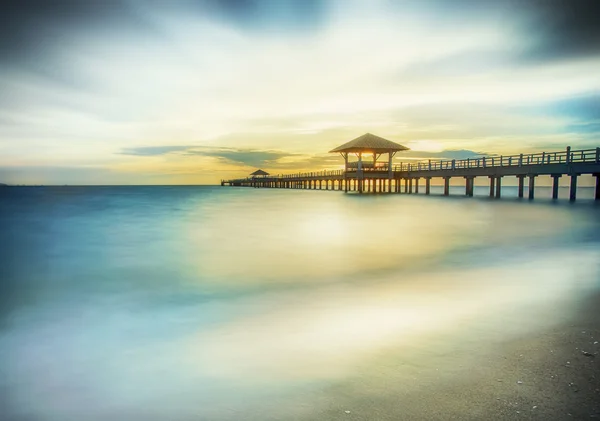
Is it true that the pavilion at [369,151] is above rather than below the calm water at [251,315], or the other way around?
above

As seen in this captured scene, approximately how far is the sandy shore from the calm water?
0.36ft

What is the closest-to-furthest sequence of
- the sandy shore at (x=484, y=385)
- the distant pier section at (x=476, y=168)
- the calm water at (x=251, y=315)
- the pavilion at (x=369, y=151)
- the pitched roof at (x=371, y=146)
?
1. the sandy shore at (x=484, y=385)
2. the calm water at (x=251, y=315)
3. the distant pier section at (x=476, y=168)
4. the pitched roof at (x=371, y=146)
5. the pavilion at (x=369, y=151)

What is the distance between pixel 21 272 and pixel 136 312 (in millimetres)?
5699

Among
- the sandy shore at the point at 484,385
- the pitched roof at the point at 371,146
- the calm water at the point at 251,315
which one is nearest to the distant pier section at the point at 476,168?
the pitched roof at the point at 371,146

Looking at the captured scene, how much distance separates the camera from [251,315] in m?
6.32

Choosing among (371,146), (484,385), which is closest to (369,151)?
(371,146)

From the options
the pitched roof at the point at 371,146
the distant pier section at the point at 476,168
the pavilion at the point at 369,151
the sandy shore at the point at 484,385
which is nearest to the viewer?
the sandy shore at the point at 484,385

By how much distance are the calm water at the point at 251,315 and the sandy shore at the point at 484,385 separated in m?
0.11

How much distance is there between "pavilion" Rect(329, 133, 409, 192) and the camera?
4125 cm

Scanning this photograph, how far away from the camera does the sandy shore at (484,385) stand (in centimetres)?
296

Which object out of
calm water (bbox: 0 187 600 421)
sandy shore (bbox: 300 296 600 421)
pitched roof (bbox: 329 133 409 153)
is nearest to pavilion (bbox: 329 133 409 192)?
pitched roof (bbox: 329 133 409 153)

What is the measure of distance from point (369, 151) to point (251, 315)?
3760cm

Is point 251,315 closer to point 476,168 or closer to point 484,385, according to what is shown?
point 484,385

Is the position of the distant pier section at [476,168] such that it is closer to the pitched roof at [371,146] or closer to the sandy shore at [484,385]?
the pitched roof at [371,146]
